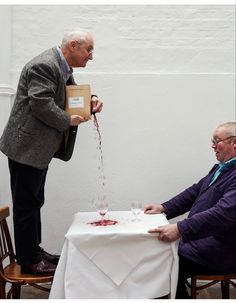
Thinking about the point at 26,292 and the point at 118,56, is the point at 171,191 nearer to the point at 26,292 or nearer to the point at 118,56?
the point at 118,56

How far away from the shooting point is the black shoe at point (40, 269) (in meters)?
2.38

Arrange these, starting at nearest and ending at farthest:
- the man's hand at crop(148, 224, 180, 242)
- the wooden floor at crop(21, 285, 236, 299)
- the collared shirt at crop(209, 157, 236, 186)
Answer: the man's hand at crop(148, 224, 180, 242), the collared shirt at crop(209, 157, 236, 186), the wooden floor at crop(21, 285, 236, 299)

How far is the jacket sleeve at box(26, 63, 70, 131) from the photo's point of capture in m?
2.27

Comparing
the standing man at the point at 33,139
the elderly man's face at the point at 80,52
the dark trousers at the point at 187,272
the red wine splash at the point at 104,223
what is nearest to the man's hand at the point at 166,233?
the red wine splash at the point at 104,223

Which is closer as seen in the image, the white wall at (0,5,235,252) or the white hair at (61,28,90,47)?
the white hair at (61,28,90,47)

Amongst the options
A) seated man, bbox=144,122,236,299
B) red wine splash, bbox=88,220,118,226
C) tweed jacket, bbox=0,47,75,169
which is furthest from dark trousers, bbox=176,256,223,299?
tweed jacket, bbox=0,47,75,169

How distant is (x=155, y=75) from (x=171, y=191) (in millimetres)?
934

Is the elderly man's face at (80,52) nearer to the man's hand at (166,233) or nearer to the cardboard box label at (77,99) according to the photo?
the cardboard box label at (77,99)

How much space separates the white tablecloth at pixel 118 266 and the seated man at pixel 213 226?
0.10m

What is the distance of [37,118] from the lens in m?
2.35

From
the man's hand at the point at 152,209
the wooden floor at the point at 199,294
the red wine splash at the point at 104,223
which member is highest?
the man's hand at the point at 152,209

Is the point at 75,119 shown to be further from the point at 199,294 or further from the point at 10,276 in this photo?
the point at 199,294

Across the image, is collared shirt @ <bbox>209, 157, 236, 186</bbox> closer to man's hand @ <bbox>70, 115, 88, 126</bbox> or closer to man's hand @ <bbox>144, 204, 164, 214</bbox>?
man's hand @ <bbox>144, 204, 164, 214</bbox>

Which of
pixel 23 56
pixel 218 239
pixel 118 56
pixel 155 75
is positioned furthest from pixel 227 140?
pixel 23 56
